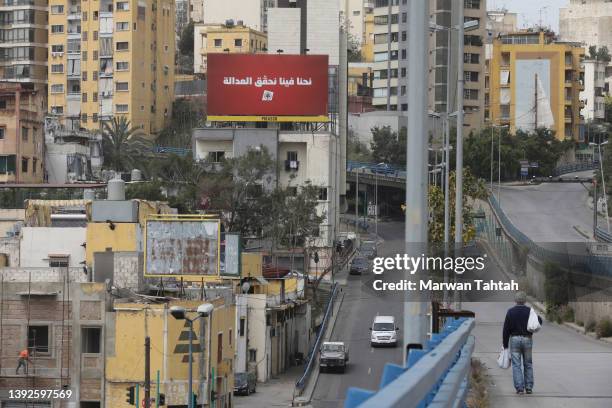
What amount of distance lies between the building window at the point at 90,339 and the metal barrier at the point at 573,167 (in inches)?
3346

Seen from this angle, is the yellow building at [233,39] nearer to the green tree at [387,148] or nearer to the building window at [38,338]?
the green tree at [387,148]

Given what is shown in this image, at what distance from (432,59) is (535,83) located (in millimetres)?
14857

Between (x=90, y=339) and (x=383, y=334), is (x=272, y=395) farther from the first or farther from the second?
(x=90, y=339)

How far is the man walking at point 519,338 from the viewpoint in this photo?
1503cm

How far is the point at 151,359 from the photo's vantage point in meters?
40.6

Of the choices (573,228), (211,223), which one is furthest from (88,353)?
(573,228)

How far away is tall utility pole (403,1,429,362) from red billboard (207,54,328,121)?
253 ft

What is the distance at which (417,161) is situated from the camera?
12672mm

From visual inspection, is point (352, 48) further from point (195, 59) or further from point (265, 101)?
point (265, 101)

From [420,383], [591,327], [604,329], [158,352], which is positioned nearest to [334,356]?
[158,352]

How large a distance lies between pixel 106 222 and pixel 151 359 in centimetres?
1159

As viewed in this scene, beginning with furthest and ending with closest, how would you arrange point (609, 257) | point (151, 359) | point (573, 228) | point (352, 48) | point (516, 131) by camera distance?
point (352, 48) < point (516, 131) < point (573, 228) < point (151, 359) < point (609, 257)

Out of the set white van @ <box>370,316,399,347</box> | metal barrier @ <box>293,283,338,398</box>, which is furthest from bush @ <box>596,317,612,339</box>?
white van @ <box>370,316,399,347</box>

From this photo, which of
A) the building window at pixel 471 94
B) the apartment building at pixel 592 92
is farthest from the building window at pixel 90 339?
the apartment building at pixel 592 92
